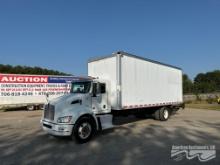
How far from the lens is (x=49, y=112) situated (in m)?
9.52

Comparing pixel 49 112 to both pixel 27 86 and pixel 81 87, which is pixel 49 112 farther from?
pixel 27 86

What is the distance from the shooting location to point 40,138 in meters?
10.4

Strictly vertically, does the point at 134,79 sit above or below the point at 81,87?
above

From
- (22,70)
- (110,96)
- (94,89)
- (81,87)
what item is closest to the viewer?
(94,89)

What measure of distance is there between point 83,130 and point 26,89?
16.1 m

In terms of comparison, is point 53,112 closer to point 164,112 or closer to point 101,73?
point 101,73

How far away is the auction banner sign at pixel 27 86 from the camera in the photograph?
22875mm

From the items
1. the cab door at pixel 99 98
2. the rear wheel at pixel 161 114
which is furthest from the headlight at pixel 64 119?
the rear wheel at pixel 161 114

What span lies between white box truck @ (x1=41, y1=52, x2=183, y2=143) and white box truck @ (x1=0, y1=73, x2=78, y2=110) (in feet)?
33.2

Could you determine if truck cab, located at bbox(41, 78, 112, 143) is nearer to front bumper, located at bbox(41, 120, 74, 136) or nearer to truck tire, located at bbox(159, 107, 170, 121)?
front bumper, located at bbox(41, 120, 74, 136)

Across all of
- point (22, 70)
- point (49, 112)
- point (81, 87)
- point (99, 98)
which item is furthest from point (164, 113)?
point (22, 70)

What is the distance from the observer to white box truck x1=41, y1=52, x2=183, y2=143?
9.27 m

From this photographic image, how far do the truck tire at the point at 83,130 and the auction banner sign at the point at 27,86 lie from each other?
12.2 m

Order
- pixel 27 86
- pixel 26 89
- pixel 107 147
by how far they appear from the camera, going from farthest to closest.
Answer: pixel 27 86, pixel 26 89, pixel 107 147
